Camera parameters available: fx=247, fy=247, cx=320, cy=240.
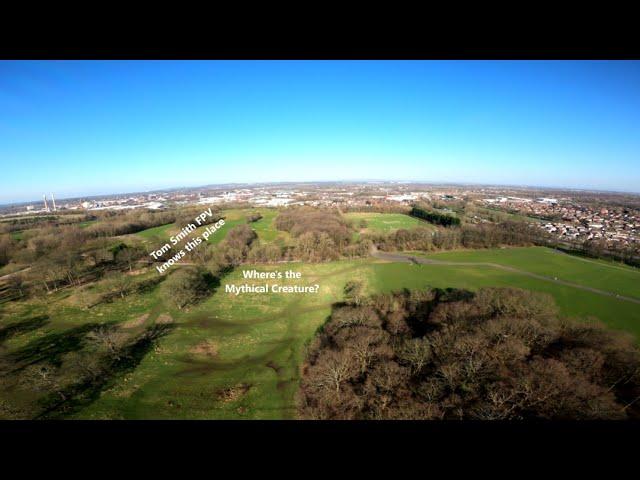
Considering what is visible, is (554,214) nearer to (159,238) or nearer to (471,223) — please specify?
(471,223)

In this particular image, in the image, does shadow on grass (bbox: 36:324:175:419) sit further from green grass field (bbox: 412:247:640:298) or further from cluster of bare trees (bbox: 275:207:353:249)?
green grass field (bbox: 412:247:640:298)

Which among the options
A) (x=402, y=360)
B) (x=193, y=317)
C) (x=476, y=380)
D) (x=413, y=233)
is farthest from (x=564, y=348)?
(x=413, y=233)

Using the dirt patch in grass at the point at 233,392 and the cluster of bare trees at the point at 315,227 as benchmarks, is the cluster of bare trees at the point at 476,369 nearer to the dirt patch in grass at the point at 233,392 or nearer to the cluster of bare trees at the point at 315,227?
the dirt patch in grass at the point at 233,392

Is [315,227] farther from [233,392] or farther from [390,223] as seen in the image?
[233,392]

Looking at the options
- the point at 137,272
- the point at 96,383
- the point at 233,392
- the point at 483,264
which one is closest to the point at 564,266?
the point at 483,264

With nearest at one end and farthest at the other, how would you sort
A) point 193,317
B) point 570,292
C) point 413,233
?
point 193,317, point 570,292, point 413,233
